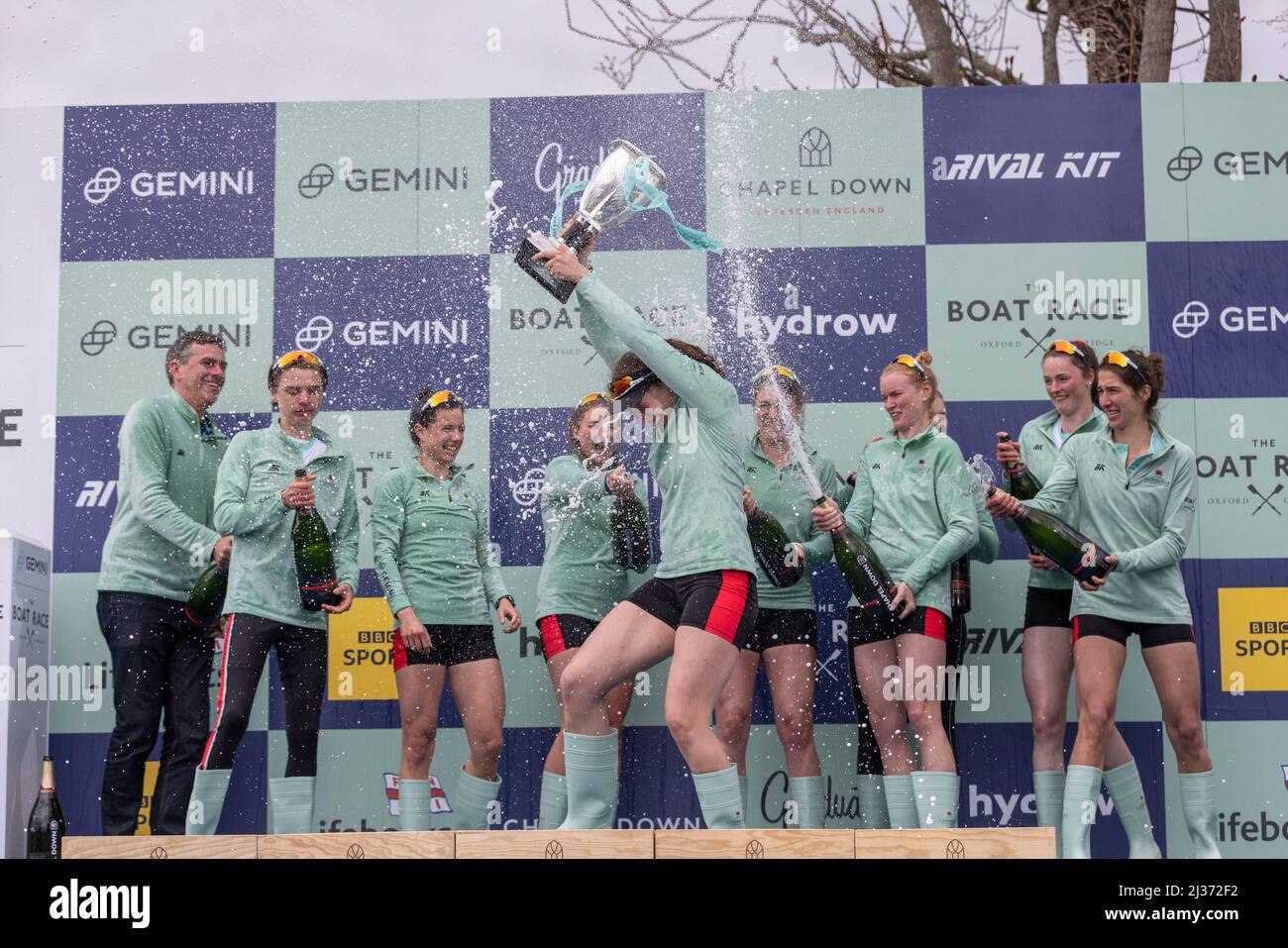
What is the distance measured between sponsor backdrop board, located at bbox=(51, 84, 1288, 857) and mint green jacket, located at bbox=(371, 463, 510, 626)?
622 millimetres

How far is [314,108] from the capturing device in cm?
652

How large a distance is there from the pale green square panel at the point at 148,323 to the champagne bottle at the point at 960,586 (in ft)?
9.63

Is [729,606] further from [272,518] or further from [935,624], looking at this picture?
[272,518]

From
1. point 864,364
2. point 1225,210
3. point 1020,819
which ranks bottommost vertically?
point 1020,819

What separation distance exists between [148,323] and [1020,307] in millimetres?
3656

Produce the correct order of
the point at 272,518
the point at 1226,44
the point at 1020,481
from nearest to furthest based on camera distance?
the point at 272,518 → the point at 1020,481 → the point at 1226,44

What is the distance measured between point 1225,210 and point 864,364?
1630 mm

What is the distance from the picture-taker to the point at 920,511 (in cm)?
552

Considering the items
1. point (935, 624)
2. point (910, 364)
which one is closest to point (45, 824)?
point (935, 624)

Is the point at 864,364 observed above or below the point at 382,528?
above

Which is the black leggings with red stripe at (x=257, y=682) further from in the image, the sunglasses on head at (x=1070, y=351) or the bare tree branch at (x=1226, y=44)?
the bare tree branch at (x=1226, y=44)

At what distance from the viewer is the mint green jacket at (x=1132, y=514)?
525cm

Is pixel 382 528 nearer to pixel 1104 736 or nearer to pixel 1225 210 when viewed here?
pixel 1104 736
